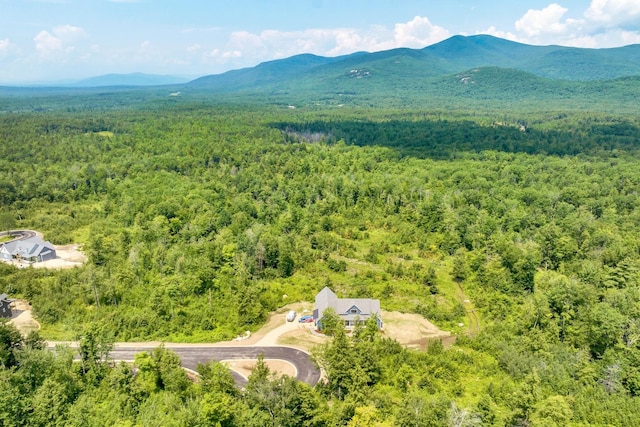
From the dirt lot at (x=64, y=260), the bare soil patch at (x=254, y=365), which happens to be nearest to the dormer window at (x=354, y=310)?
the bare soil patch at (x=254, y=365)

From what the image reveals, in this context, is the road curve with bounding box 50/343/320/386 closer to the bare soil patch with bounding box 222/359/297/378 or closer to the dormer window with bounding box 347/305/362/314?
the bare soil patch with bounding box 222/359/297/378

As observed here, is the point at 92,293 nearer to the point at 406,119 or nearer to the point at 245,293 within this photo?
the point at 245,293

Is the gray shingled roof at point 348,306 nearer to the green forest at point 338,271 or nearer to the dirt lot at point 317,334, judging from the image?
the dirt lot at point 317,334

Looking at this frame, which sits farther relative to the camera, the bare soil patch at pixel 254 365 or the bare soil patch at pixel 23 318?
the bare soil patch at pixel 23 318

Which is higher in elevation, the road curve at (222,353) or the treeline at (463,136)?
the treeline at (463,136)

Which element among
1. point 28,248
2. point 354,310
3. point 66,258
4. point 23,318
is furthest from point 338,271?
point 28,248

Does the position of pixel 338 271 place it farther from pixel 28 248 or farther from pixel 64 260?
pixel 28 248

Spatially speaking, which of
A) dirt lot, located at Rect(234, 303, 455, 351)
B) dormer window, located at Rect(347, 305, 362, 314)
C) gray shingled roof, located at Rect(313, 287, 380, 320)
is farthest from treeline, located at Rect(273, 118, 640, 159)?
dormer window, located at Rect(347, 305, 362, 314)

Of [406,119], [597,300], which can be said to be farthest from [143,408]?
[406,119]
